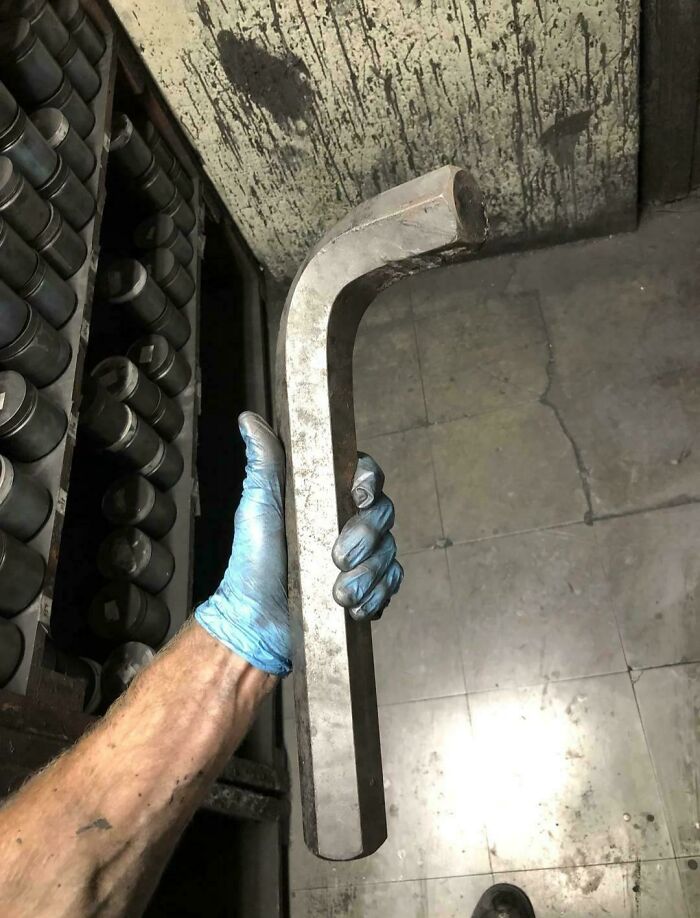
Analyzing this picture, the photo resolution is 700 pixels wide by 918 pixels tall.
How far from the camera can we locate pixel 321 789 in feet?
3.19

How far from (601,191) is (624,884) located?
6.96ft

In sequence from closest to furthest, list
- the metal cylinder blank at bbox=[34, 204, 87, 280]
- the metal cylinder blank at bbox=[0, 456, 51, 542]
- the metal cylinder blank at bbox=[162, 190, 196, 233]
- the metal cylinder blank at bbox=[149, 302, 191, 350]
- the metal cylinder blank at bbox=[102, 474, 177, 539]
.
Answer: the metal cylinder blank at bbox=[0, 456, 51, 542] → the metal cylinder blank at bbox=[34, 204, 87, 280] → the metal cylinder blank at bbox=[102, 474, 177, 539] → the metal cylinder blank at bbox=[149, 302, 191, 350] → the metal cylinder blank at bbox=[162, 190, 196, 233]

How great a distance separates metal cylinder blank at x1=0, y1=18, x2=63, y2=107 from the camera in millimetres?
1716

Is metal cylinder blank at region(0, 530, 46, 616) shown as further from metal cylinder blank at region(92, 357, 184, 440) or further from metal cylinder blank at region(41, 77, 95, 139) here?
metal cylinder blank at region(41, 77, 95, 139)

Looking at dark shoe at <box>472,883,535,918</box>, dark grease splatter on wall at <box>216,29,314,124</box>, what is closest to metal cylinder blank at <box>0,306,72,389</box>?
dark grease splatter on wall at <box>216,29,314,124</box>

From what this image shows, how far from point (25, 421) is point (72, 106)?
0.93 m

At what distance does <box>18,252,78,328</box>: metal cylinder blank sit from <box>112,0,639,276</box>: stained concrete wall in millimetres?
875

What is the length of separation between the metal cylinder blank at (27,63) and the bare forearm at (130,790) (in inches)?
58.8

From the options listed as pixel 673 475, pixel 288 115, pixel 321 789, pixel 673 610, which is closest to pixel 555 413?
pixel 673 475

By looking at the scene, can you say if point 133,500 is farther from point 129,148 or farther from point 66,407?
point 129,148

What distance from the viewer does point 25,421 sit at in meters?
1.48

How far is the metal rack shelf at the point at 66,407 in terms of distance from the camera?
4.42 feet

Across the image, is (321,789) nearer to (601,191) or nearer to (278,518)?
(278,518)

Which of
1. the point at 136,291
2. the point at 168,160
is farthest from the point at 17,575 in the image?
the point at 168,160
